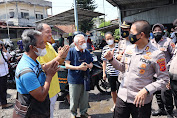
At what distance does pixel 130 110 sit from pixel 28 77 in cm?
155

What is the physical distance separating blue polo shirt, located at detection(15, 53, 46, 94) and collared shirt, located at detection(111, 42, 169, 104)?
1203 mm

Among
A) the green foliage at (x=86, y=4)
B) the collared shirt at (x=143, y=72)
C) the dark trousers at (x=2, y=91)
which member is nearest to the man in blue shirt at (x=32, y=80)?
the collared shirt at (x=143, y=72)

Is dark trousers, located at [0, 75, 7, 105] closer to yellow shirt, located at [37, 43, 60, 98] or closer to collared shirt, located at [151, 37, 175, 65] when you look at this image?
yellow shirt, located at [37, 43, 60, 98]

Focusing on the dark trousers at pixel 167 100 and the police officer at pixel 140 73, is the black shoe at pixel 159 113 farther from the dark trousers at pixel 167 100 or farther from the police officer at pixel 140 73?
the police officer at pixel 140 73

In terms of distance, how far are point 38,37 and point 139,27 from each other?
1364 millimetres

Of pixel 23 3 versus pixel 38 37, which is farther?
pixel 23 3

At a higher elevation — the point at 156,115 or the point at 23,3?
the point at 23,3

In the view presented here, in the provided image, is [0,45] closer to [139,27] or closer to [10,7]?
[139,27]

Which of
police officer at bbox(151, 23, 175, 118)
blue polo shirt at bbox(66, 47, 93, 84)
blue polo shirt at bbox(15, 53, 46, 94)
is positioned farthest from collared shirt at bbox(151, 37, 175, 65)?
blue polo shirt at bbox(15, 53, 46, 94)

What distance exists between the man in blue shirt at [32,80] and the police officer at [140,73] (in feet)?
3.05

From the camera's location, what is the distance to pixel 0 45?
4793 millimetres

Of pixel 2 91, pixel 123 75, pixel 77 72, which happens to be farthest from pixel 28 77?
pixel 2 91

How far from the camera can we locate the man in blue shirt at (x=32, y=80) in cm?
177

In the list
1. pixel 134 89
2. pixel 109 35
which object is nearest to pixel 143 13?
pixel 109 35
